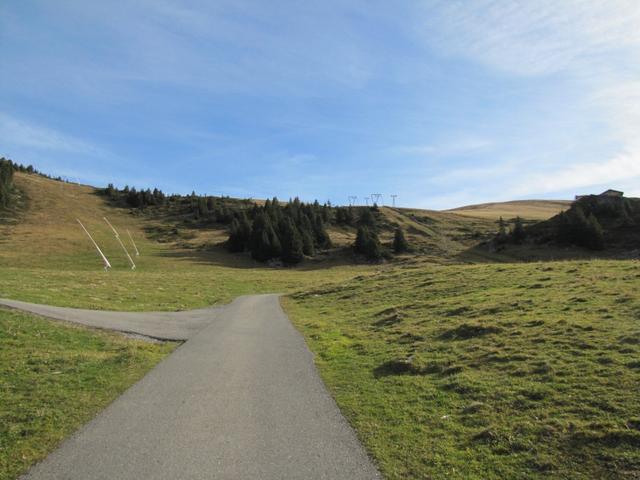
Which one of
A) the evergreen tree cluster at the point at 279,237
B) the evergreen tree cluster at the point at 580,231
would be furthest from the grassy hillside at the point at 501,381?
the evergreen tree cluster at the point at 279,237

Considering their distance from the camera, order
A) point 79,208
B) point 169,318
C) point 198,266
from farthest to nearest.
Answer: point 79,208, point 198,266, point 169,318

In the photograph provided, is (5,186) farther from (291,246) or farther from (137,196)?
(291,246)

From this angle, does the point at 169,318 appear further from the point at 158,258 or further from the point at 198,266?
the point at 158,258

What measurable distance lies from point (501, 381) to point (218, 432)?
270 inches

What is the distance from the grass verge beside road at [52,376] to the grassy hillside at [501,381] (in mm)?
5857

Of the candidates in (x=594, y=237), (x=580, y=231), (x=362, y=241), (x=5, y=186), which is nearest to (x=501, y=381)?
(x=594, y=237)

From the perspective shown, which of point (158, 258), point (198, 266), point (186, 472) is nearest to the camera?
point (186, 472)

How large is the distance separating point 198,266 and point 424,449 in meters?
84.4

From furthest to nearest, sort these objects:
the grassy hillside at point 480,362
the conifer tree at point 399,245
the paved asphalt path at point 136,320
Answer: the conifer tree at point 399,245
the paved asphalt path at point 136,320
the grassy hillside at point 480,362

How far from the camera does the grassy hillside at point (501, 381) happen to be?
6.85 m

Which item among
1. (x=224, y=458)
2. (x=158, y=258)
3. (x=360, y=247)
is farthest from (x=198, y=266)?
(x=224, y=458)

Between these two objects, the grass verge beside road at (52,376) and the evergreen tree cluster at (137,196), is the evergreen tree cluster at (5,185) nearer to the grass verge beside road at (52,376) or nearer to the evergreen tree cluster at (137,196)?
the evergreen tree cluster at (137,196)

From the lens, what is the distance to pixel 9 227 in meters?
112

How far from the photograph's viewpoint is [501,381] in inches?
410
